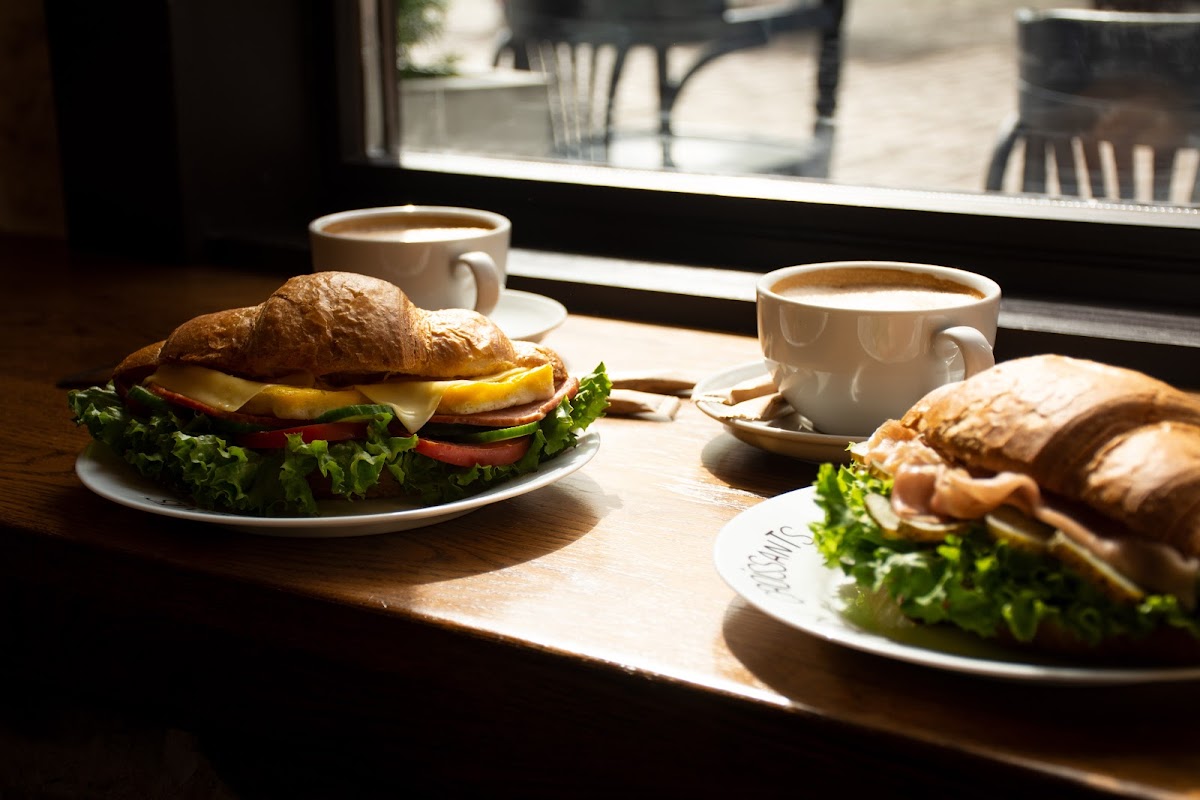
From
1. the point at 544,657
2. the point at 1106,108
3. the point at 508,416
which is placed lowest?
the point at 544,657

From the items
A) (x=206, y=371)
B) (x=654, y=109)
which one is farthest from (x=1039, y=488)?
(x=654, y=109)

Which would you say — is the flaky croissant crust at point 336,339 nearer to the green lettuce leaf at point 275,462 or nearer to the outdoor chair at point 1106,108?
the green lettuce leaf at point 275,462

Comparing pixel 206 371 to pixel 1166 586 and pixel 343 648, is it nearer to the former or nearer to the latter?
pixel 343 648

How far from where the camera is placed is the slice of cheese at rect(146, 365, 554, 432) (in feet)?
3.07

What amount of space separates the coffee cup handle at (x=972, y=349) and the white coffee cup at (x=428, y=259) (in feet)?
1.84

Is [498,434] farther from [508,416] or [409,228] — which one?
[409,228]

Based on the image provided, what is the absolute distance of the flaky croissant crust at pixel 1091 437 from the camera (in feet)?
2.26

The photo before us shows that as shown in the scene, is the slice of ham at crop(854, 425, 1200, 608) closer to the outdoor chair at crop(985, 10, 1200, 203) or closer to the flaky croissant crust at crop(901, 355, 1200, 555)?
the flaky croissant crust at crop(901, 355, 1200, 555)

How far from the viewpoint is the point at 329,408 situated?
936 millimetres

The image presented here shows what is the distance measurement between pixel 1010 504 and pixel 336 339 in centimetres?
51

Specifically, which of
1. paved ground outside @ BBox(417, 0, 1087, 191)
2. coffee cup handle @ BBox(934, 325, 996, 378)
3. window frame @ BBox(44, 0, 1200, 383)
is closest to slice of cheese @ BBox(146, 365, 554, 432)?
coffee cup handle @ BBox(934, 325, 996, 378)

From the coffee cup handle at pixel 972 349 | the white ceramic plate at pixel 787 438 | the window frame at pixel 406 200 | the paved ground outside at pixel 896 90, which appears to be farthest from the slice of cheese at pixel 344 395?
the paved ground outside at pixel 896 90

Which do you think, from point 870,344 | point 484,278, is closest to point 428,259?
point 484,278

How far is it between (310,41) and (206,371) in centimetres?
130
